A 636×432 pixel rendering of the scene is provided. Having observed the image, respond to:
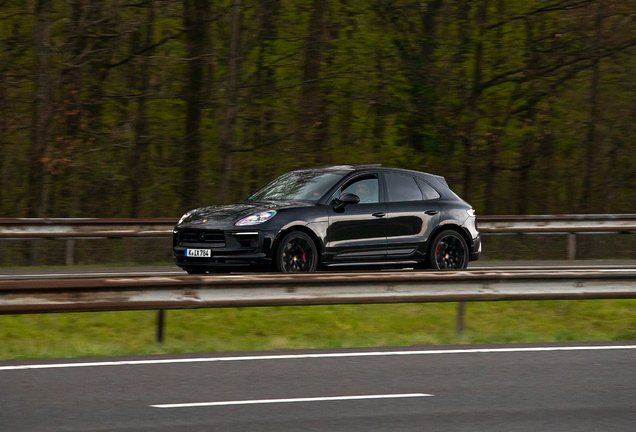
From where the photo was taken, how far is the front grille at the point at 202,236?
40.8 feet

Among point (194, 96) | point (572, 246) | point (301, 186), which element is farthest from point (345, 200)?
point (194, 96)

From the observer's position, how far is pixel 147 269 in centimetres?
1717

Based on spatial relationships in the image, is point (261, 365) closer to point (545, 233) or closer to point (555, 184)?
point (545, 233)

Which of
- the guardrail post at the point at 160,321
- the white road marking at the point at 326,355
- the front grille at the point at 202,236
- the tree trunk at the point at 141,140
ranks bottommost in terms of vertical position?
the white road marking at the point at 326,355

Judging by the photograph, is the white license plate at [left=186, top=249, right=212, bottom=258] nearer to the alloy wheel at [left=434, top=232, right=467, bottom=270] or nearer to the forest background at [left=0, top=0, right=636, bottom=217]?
the alloy wheel at [left=434, top=232, right=467, bottom=270]

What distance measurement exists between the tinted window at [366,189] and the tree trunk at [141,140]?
37.1 feet

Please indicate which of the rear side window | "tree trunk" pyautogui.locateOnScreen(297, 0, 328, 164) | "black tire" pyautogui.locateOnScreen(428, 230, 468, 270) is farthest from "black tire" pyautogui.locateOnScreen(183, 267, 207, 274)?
"tree trunk" pyautogui.locateOnScreen(297, 0, 328, 164)

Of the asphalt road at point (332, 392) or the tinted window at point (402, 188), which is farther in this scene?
the tinted window at point (402, 188)

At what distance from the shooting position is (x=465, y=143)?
87.2 feet

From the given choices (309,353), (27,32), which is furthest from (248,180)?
(309,353)

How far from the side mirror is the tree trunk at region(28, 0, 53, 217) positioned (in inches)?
398

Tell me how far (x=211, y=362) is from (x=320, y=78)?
17.2m

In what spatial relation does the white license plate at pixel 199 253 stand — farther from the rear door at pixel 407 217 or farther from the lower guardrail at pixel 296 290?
the rear door at pixel 407 217

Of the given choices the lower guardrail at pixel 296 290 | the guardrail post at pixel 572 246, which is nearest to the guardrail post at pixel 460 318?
the lower guardrail at pixel 296 290
